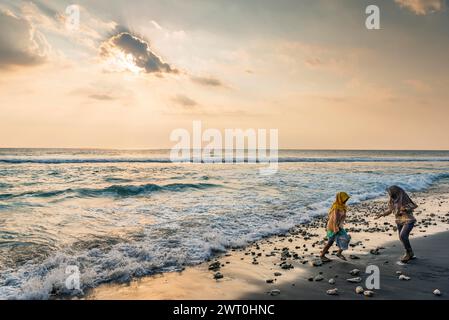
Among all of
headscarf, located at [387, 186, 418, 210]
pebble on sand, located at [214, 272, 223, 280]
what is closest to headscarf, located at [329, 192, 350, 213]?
headscarf, located at [387, 186, 418, 210]

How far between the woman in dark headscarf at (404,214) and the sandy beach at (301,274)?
1.35ft

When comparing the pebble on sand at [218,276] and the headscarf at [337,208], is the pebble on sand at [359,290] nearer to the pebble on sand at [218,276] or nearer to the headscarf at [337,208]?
the headscarf at [337,208]

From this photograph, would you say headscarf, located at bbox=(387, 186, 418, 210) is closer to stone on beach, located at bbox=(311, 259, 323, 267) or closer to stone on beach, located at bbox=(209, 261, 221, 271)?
stone on beach, located at bbox=(311, 259, 323, 267)

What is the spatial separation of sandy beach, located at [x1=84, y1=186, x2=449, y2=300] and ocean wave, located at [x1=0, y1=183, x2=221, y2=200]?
49.9 ft

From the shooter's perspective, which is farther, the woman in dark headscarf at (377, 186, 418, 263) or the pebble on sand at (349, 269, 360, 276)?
the woman in dark headscarf at (377, 186, 418, 263)

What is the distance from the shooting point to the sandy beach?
7.00 m

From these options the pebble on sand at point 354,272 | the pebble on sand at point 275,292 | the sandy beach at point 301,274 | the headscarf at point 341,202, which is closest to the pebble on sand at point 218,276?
the sandy beach at point 301,274

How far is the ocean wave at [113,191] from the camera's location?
21.4 m

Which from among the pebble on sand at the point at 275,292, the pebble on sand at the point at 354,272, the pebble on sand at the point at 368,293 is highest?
the pebble on sand at the point at 368,293

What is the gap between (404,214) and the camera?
914 cm

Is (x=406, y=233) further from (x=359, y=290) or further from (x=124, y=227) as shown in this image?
(x=124, y=227)

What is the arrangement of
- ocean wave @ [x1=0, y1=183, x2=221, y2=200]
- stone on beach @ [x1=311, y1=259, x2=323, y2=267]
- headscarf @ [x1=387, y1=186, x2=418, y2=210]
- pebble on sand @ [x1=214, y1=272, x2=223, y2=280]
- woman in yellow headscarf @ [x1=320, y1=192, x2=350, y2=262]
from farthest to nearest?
ocean wave @ [x1=0, y1=183, x2=221, y2=200] → woman in yellow headscarf @ [x1=320, y1=192, x2=350, y2=262] → headscarf @ [x1=387, y1=186, x2=418, y2=210] → stone on beach @ [x1=311, y1=259, x2=323, y2=267] → pebble on sand @ [x1=214, y1=272, x2=223, y2=280]
